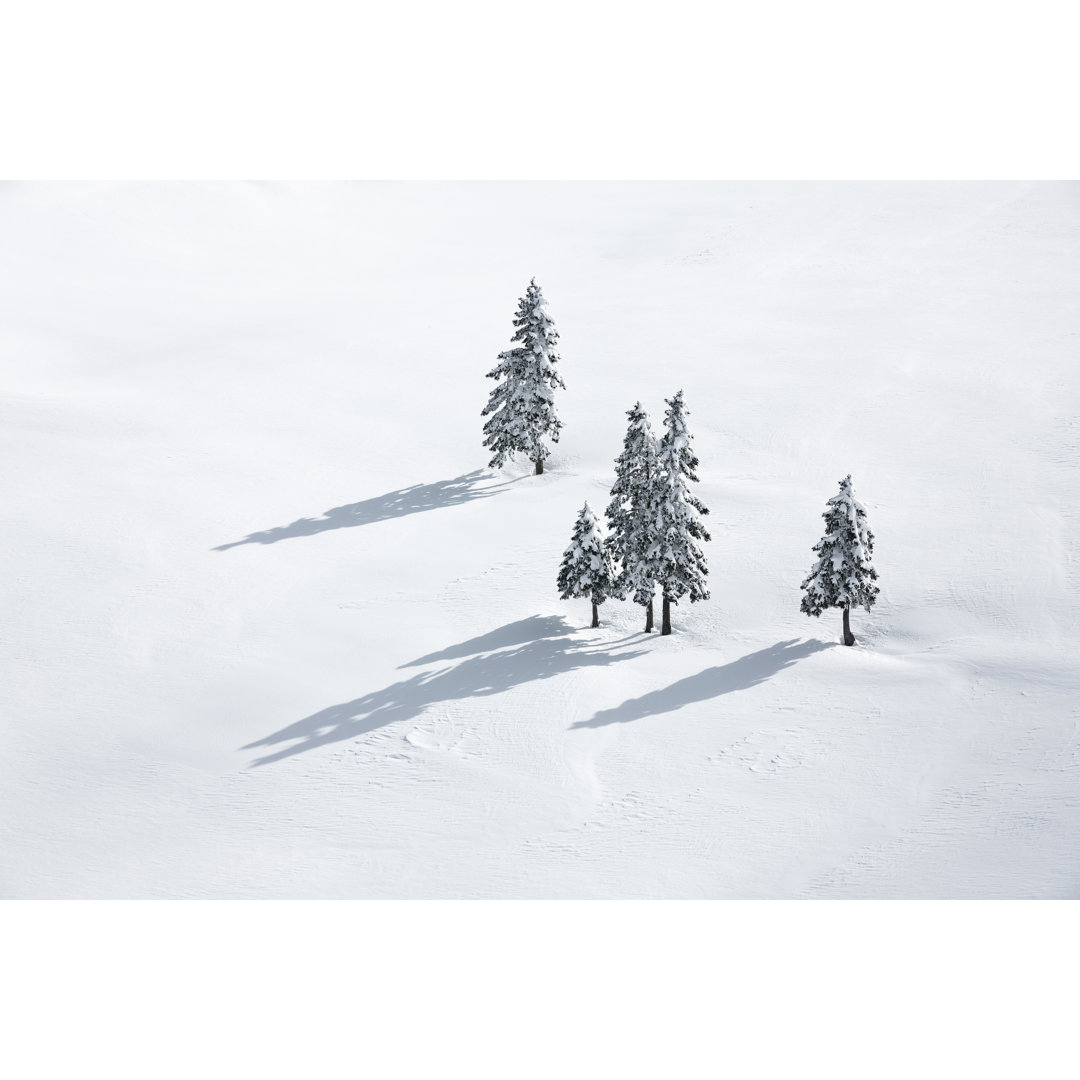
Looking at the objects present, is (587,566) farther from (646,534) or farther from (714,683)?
(714,683)

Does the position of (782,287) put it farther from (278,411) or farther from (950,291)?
(278,411)

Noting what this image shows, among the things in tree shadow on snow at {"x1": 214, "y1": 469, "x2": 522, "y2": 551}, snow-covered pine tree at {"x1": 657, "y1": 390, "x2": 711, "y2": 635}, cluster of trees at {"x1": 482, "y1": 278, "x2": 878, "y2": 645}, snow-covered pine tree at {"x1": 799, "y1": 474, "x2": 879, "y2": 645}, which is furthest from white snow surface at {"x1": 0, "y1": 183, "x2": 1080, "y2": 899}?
snow-covered pine tree at {"x1": 657, "y1": 390, "x2": 711, "y2": 635}

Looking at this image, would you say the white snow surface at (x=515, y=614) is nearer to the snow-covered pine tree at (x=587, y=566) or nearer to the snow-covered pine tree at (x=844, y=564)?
the snow-covered pine tree at (x=587, y=566)

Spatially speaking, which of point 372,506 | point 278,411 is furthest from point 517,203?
point 372,506

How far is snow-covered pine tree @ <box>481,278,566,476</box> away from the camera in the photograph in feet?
169

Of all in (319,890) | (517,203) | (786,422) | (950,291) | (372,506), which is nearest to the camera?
(319,890)

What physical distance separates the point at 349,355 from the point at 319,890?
158 feet

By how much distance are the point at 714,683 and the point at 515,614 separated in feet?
25.2

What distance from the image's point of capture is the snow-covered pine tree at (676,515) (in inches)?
1471

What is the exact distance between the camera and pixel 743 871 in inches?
1075

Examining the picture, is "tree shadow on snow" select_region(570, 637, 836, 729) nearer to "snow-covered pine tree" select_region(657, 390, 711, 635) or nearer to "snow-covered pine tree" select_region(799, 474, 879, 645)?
"snow-covered pine tree" select_region(799, 474, 879, 645)

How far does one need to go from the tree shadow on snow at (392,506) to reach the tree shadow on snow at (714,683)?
16.5 m

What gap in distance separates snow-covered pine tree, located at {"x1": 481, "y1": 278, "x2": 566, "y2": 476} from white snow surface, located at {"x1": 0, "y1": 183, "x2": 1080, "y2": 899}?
79.4 inches

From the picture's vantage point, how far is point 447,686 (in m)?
35.1
